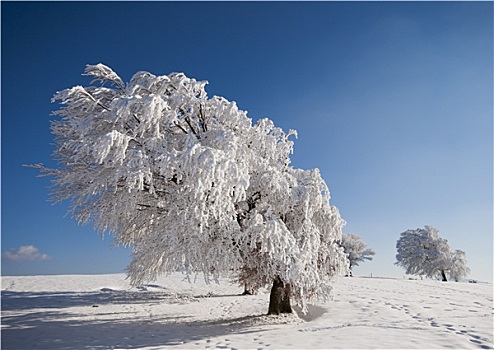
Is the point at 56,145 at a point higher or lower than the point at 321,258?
higher

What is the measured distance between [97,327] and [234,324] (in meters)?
5.31

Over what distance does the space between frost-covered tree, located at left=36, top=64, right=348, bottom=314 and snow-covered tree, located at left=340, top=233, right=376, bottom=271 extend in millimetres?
51322

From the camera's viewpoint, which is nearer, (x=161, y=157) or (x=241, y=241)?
(x=161, y=157)

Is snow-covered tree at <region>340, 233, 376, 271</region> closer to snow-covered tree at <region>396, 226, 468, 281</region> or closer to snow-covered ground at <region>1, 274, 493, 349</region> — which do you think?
snow-covered tree at <region>396, 226, 468, 281</region>

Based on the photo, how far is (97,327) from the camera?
12719 millimetres

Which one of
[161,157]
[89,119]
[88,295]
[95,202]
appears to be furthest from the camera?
[88,295]

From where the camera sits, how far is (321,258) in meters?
13.5

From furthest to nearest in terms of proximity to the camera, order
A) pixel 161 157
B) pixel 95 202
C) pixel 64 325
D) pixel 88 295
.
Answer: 1. pixel 88 295
2. pixel 64 325
3. pixel 95 202
4. pixel 161 157

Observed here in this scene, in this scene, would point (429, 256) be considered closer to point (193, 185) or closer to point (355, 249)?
point (355, 249)

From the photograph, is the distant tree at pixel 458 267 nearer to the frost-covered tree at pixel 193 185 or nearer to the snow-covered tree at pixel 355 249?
the snow-covered tree at pixel 355 249

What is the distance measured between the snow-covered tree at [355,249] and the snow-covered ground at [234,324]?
45.1 meters

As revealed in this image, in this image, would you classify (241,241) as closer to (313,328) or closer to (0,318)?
(313,328)

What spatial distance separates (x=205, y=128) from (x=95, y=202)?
4964 millimetres

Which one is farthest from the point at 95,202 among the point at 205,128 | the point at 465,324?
the point at 465,324
